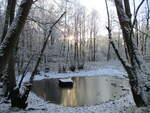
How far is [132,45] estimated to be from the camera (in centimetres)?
547

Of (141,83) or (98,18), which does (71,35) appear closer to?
(98,18)

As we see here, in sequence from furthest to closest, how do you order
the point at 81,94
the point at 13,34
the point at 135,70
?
the point at 81,94 → the point at 135,70 → the point at 13,34

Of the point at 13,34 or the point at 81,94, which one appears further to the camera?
the point at 81,94

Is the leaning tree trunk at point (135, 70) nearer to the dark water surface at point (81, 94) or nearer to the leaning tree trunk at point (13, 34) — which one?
the leaning tree trunk at point (13, 34)

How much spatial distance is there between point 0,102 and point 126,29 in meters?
5.86

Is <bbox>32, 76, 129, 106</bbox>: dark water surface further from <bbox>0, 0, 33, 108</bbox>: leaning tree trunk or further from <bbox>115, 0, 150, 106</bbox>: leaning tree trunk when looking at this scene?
<bbox>0, 0, 33, 108</bbox>: leaning tree trunk

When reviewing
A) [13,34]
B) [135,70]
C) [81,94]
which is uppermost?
[13,34]

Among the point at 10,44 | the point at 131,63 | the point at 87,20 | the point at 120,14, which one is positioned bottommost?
the point at 131,63

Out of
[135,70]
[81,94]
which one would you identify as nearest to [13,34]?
[135,70]

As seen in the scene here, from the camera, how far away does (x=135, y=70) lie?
5375mm

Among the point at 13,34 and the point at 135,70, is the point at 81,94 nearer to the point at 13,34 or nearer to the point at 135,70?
the point at 135,70

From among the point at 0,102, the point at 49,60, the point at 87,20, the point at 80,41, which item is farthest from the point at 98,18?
the point at 0,102

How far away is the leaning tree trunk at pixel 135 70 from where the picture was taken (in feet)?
17.0

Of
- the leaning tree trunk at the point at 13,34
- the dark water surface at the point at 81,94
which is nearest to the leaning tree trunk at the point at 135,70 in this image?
the leaning tree trunk at the point at 13,34
